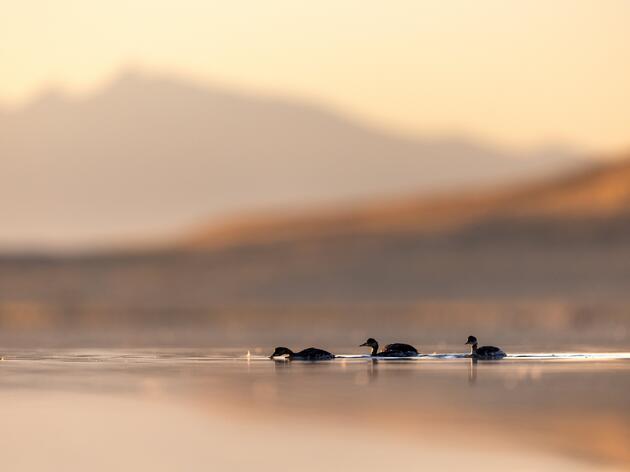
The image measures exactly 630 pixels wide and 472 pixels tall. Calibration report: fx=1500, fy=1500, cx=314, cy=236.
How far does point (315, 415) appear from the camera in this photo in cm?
2250

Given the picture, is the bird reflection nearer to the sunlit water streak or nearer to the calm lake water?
the calm lake water

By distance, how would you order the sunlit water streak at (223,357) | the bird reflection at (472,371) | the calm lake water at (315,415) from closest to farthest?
the calm lake water at (315,415)
the bird reflection at (472,371)
the sunlit water streak at (223,357)

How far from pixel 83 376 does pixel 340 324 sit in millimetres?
31467

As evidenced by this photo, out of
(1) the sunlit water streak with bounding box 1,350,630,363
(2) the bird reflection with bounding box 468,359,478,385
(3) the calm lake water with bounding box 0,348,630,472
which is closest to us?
(3) the calm lake water with bounding box 0,348,630,472

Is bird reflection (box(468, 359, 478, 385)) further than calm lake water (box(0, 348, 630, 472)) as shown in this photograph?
Yes

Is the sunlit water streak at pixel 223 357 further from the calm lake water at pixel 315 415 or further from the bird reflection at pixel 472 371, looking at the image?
the calm lake water at pixel 315 415

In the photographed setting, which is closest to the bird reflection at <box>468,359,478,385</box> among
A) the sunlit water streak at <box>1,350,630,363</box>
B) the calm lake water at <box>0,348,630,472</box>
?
the calm lake water at <box>0,348,630,472</box>

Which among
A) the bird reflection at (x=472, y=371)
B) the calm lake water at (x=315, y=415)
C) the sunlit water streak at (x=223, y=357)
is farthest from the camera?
the sunlit water streak at (x=223, y=357)

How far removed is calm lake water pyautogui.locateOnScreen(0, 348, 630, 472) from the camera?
18.2 meters

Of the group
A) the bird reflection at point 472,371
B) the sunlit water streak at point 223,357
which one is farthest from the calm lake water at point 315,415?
the sunlit water streak at point 223,357

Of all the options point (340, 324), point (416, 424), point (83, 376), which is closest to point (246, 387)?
point (83, 376)

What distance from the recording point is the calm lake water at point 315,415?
18.2 m

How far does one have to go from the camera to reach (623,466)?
57.0ft

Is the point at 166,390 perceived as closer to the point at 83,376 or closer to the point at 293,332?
the point at 83,376
